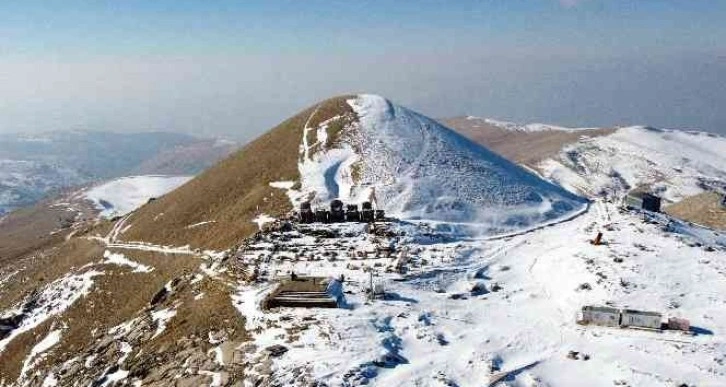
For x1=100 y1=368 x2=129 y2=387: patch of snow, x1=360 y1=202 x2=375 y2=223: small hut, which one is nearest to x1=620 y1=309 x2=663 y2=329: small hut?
x1=360 y1=202 x2=375 y2=223: small hut

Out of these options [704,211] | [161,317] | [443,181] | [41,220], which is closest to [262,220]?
[161,317]

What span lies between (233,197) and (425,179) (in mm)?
22991

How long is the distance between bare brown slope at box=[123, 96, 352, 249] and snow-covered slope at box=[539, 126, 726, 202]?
9406 cm

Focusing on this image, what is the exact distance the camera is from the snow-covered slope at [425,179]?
5512cm

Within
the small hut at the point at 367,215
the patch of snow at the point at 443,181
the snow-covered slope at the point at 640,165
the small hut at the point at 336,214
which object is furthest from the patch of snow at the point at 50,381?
the snow-covered slope at the point at 640,165

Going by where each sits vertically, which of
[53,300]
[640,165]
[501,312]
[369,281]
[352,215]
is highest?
[352,215]

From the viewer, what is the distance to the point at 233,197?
66.4m

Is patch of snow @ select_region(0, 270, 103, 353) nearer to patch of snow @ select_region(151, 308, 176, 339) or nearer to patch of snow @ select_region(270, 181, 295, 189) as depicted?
patch of snow @ select_region(151, 308, 176, 339)

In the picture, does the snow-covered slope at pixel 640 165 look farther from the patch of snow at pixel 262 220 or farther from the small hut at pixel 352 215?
the patch of snow at pixel 262 220

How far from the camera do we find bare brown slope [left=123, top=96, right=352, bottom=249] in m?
58.0

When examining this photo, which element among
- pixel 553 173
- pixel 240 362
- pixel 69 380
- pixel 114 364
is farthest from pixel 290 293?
pixel 553 173

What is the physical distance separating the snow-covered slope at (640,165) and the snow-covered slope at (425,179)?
87080 millimetres

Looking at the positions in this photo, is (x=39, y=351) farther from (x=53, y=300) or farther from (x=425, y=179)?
(x=425, y=179)

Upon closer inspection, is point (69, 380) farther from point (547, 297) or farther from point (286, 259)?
point (547, 297)
